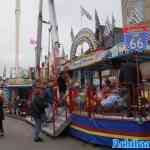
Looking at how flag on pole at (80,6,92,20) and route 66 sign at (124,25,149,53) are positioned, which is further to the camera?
flag on pole at (80,6,92,20)

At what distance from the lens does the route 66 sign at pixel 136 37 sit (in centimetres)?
1022

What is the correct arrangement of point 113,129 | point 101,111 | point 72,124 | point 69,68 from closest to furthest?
point 113,129 → point 101,111 → point 72,124 → point 69,68

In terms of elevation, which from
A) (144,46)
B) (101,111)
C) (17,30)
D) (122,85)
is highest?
(17,30)

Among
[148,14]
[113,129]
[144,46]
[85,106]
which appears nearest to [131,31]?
[144,46]

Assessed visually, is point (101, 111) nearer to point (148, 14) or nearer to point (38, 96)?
point (38, 96)

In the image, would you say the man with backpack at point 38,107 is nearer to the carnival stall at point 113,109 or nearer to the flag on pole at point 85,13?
the carnival stall at point 113,109

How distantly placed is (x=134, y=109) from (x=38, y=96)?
411 cm

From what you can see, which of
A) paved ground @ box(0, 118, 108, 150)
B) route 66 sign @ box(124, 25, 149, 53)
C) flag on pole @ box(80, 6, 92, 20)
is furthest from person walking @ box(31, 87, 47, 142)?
flag on pole @ box(80, 6, 92, 20)

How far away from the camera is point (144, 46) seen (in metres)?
10.5

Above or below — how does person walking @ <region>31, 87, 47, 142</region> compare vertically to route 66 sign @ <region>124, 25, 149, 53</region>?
below

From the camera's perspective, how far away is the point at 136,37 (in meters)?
10.3

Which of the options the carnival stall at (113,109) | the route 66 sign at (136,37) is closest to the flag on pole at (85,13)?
the carnival stall at (113,109)

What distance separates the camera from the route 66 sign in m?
10.2

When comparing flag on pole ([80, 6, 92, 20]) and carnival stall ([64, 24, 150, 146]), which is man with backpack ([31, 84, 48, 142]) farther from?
flag on pole ([80, 6, 92, 20])
